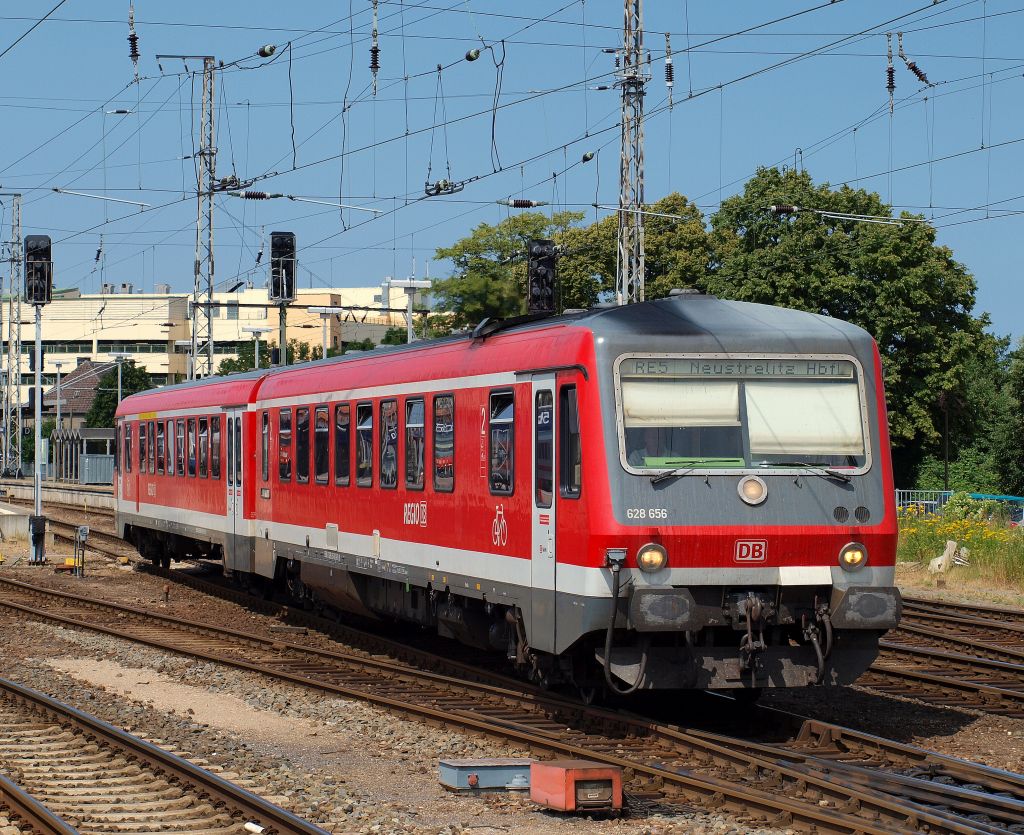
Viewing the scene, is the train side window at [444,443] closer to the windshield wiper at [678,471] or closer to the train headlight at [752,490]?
the windshield wiper at [678,471]

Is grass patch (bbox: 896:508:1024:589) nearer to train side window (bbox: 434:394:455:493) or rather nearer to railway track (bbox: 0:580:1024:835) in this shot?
railway track (bbox: 0:580:1024:835)

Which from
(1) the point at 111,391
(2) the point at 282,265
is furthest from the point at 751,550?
(1) the point at 111,391

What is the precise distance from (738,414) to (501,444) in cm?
234

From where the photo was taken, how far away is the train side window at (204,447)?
2431 cm

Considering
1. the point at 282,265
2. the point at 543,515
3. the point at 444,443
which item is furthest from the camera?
the point at 282,265

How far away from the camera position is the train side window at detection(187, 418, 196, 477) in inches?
994

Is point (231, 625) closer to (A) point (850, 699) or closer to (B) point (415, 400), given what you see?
(B) point (415, 400)

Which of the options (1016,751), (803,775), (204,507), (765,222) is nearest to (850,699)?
(1016,751)

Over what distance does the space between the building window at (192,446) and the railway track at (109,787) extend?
→ 40.7 ft

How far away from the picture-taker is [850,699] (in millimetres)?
13820

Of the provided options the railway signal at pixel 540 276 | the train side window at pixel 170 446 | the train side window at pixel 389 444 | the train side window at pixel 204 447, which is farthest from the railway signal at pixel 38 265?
the train side window at pixel 389 444

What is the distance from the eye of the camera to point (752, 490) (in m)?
11.6

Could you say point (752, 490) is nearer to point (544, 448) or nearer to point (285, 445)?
point (544, 448)

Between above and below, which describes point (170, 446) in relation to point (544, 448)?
above
